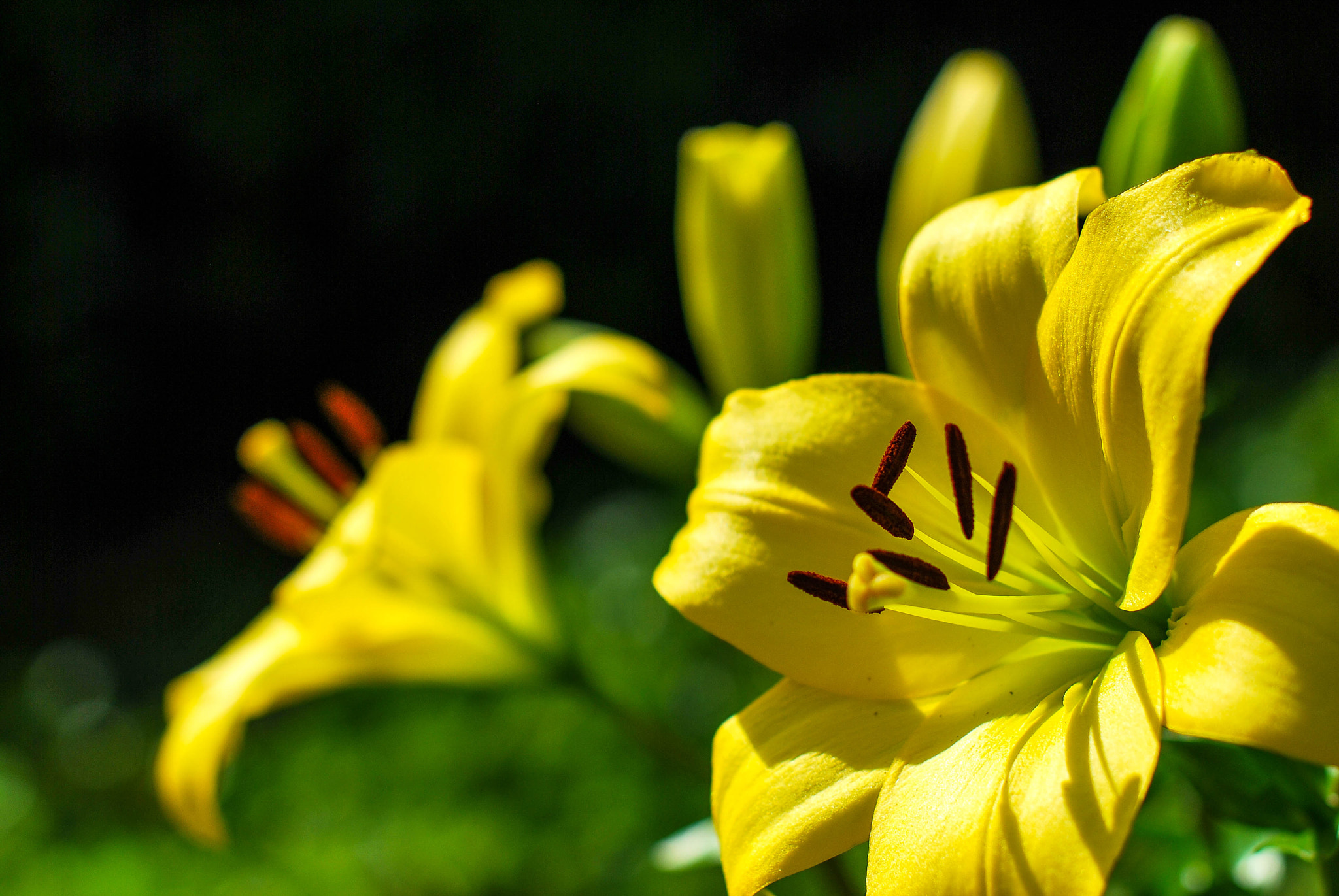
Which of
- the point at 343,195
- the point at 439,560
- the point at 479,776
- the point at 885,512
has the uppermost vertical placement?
the point at 885,512

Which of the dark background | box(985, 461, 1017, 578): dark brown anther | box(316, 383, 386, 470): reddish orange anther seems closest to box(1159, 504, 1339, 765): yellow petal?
box(985, 461, 1017, 578): dark brown anther

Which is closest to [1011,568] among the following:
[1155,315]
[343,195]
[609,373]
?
[1155,315]

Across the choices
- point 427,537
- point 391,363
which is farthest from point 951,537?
point 391,363

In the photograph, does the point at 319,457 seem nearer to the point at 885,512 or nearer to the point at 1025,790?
the point at 885,512

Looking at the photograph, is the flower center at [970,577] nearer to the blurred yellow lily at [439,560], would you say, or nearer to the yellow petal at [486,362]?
the blurred yellow lily at [439,560]

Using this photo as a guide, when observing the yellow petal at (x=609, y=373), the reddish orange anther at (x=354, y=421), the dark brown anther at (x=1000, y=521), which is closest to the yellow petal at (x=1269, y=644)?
the dark brown anther at (x=1000, y=521)

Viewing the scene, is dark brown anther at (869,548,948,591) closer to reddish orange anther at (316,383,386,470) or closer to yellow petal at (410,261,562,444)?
yellow petal at (410,261,562,444)
